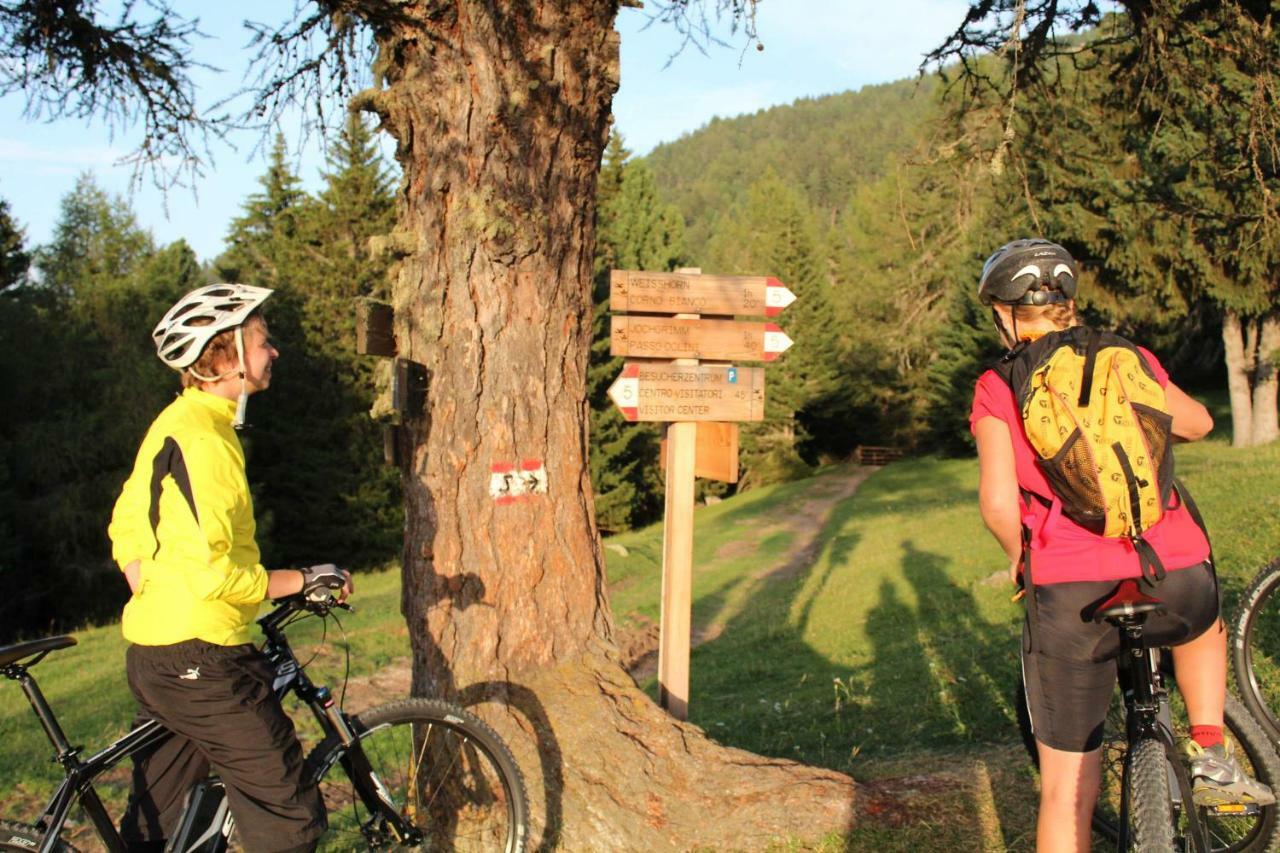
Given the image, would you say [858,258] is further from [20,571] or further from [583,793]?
[583,793]

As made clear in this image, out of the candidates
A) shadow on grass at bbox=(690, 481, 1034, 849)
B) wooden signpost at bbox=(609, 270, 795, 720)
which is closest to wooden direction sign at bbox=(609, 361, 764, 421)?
wooden signpost at bbox=(609, 270, 795, 720)

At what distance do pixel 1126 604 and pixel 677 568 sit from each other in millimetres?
3166

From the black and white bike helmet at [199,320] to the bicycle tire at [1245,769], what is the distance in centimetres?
301

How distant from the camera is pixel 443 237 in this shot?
4.72 metres

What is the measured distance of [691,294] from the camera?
5824 millimetres

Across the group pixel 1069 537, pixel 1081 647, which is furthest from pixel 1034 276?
pixel 1081 647

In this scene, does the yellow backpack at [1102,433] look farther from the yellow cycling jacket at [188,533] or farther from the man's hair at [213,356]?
the man's hair at [213,356]

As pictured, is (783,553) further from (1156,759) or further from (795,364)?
(795,364)

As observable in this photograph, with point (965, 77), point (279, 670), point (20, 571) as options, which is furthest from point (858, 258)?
point (279, 670)

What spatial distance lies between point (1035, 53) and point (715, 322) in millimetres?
2889

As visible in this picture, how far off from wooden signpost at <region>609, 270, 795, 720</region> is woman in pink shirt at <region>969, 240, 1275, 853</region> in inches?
106

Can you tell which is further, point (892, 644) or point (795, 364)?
point (795, 364)

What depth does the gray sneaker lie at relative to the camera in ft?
10.1

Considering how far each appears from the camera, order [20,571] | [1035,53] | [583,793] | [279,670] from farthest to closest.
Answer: [20,571] → [1035,53] → [583,793] → [279,670]
